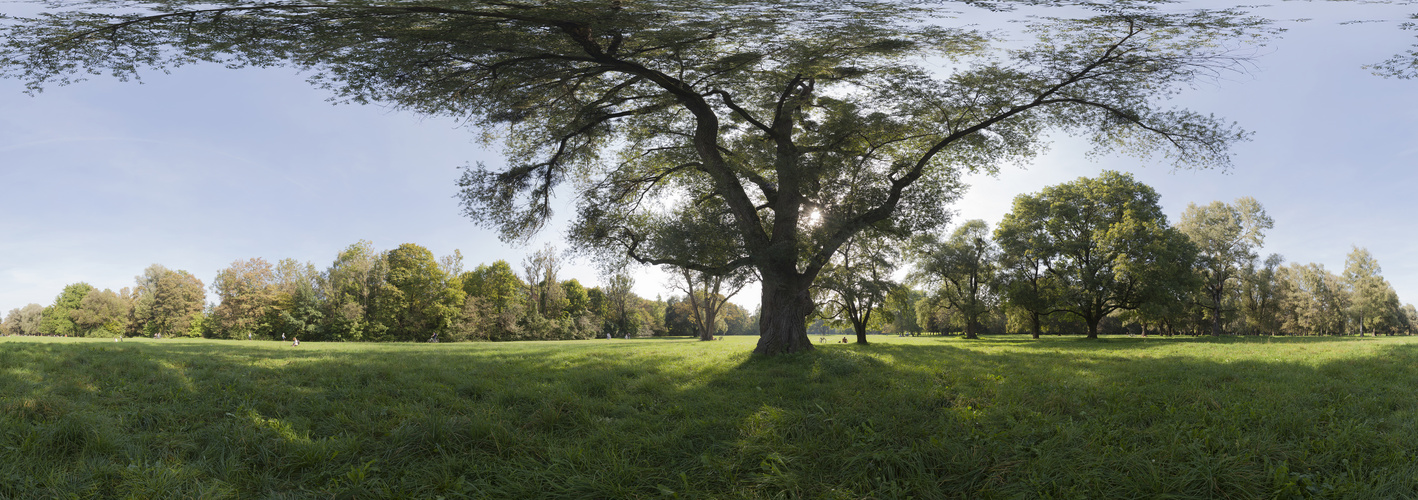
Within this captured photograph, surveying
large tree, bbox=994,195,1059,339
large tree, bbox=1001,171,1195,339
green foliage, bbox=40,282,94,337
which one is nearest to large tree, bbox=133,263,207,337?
green foliage, bbox=40,282,94,337

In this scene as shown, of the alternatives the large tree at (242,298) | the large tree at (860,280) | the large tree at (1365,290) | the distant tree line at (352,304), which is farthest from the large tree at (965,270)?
the large tree at (242,298)

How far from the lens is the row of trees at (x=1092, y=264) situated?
30.8 meters

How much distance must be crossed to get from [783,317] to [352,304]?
44325 millimetres

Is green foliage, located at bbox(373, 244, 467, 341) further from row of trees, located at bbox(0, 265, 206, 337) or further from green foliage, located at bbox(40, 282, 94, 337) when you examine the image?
green foliage, located at bbox(40, 282, 94, 337)

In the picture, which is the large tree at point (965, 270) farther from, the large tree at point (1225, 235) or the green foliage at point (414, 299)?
the green foliage at point (414, 299)

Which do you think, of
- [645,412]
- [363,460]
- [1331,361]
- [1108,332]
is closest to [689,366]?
[645,412]

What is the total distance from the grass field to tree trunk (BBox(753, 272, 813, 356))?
6828mm

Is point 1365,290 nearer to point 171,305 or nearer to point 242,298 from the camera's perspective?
point 242,298

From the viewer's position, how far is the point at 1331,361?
12.4m

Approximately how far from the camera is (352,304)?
46531 mm

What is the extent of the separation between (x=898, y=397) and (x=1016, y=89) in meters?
11.1

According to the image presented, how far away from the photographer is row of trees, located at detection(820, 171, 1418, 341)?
101 ft

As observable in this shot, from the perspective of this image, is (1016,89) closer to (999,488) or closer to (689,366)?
(689,366)

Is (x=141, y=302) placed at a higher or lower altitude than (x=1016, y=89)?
lower
